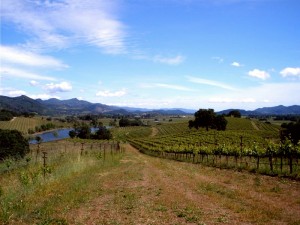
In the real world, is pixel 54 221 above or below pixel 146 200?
above

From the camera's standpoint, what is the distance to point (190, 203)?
15.7 m

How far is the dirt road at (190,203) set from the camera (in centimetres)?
1291

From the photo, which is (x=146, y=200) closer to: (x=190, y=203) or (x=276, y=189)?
(x=190, y=203)

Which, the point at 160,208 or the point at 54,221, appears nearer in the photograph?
the point at 54,221

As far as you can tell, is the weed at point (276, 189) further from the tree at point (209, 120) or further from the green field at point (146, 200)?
the tree at point (209, 120)

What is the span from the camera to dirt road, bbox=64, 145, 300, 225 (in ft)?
42.3

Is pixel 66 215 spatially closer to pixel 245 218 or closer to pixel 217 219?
pixel 217 219

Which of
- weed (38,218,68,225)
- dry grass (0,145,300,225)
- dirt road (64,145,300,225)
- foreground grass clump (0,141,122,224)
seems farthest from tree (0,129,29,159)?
weed (38,218,68,225)

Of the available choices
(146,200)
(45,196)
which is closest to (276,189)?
(146,200)

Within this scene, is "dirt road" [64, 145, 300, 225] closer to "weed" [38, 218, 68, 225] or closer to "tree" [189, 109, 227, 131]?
"weed" [38, 218, 68, 225]

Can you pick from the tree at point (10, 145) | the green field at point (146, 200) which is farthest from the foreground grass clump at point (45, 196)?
the tree at point (10, 145)

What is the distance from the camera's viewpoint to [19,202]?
1541 cm

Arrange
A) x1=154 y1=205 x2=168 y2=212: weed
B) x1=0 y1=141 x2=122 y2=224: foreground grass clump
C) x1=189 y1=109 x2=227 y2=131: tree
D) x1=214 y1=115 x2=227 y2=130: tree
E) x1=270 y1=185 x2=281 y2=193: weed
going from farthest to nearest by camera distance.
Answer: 1. x1=214 y1=115 x2=227 y2=130: tree
2. x1=189 y1=109 x2=227 y2=131: tree
3. x1=270 y1=185 x2=281 y2=193: weed
4. x1=154 y1=205 x2=168 y2=212: weed
5. x1=0 y1=141 x2=122 y2=224: foreground grass clump

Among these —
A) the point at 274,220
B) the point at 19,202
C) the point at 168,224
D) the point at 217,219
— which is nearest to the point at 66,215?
the point at 19,202
